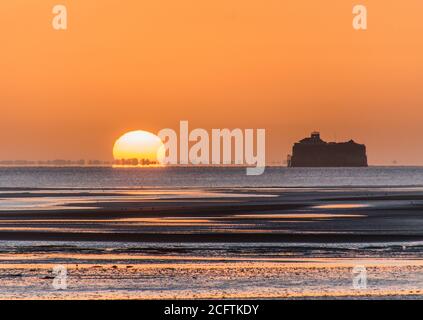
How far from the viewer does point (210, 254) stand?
39375 mm

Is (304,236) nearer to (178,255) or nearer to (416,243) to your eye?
(416,243)

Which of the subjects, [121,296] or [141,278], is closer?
[121,296]

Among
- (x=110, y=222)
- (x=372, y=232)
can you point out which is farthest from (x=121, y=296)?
(x=110, y=222)

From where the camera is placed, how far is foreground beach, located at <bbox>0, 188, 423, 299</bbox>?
3023 centimetres

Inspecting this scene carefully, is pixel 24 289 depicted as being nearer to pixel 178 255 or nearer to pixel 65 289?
pixel 65 289

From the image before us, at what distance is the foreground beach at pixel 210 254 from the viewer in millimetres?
30234

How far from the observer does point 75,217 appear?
62469mm
